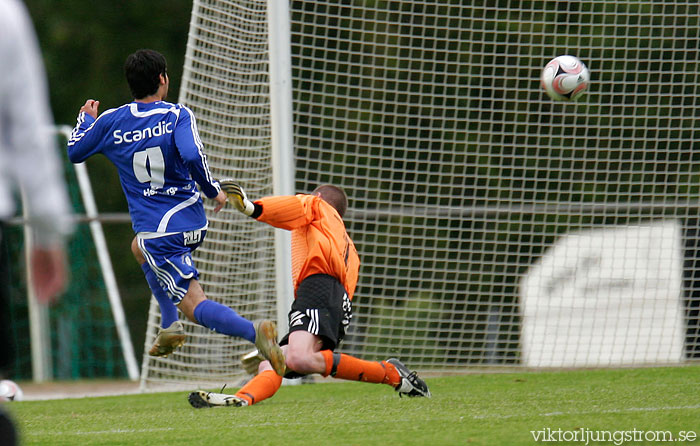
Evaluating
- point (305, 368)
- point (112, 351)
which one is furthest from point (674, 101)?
point (112, 351)

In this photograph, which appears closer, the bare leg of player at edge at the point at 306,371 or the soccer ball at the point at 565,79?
the bare leg of player at edge at the point at 306,371

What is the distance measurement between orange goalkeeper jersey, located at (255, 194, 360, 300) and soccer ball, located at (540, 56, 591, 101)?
1769 millimetres

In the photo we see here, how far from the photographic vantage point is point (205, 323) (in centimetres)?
474

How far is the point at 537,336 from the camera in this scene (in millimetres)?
8305

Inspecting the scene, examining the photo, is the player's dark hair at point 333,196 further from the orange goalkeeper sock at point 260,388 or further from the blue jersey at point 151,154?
the orange goalkeeper sock at point 260,388

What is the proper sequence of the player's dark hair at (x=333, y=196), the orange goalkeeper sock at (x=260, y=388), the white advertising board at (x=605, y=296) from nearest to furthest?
the orange goalkeeper sock at (x=260, y=388), the player's dark hair at (x=333, y=196), the white advertising board at (x=605, y=296)

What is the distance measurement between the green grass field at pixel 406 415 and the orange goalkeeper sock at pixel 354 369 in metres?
0.16

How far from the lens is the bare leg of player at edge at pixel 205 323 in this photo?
4555mm

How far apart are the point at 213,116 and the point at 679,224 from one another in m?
4.15

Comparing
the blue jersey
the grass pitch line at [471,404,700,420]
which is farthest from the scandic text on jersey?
the grass pitch line at [471,404,700,420]

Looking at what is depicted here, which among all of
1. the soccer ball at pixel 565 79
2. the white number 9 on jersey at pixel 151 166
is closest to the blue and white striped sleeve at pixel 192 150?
the white number 9 on jersey at pixel 151 166

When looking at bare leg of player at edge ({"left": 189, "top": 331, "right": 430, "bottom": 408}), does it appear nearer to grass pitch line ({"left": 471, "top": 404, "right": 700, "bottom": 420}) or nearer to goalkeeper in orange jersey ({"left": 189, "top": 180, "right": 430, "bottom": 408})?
goalkeeper in orange jersey ({"left": 189, "top": 180, "right": 430, "bottom": 408})

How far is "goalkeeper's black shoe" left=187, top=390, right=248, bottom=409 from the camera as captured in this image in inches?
195

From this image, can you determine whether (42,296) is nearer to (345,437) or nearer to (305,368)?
(345,437)
